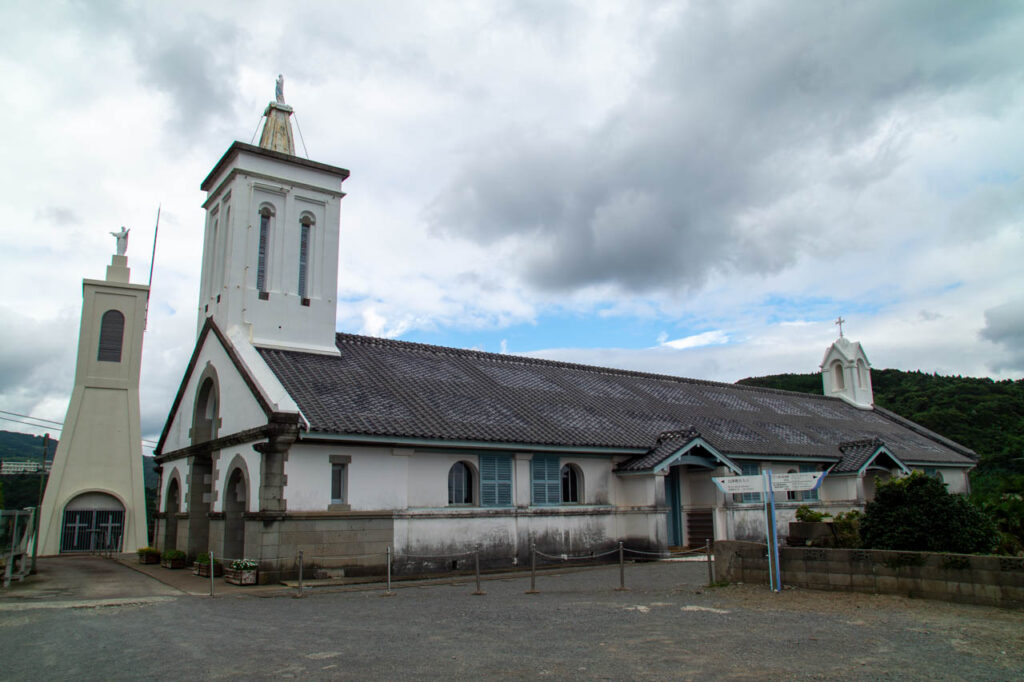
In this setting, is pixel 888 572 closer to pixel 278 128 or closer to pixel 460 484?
pixel 460 484

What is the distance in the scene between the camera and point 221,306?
2198 cm

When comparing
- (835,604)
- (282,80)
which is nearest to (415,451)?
(835,604)

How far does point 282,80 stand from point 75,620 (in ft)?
63.9

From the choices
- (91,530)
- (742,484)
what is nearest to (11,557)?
(742,484)

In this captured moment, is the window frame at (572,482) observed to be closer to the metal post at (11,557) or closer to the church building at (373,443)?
the church building at (373,443)

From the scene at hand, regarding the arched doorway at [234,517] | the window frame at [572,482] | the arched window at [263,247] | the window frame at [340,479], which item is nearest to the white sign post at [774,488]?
the window frame at [572,482]

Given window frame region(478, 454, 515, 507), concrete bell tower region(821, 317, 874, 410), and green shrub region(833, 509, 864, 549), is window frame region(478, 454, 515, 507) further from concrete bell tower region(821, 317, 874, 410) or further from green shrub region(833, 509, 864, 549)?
concrete bell tower region(821, 317, 874, 410)

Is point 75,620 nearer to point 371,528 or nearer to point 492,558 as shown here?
point 371,528

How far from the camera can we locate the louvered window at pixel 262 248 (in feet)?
72.5

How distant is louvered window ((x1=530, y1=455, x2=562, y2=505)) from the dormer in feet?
90.2

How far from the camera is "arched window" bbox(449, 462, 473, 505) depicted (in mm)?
19516

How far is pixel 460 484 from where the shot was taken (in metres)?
19.8

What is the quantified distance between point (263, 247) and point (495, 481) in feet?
33.3

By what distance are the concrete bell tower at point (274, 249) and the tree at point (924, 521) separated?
50.3 ft
